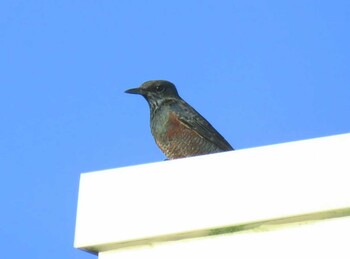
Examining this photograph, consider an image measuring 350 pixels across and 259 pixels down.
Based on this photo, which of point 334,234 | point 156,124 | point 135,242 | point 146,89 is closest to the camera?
point 334,234

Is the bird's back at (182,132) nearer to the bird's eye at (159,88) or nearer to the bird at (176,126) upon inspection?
the bird at (176,126)

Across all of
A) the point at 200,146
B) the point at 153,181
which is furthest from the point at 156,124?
the point at 153,181

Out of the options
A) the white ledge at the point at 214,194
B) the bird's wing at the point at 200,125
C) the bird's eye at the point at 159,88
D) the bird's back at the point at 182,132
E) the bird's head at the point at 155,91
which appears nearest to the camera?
the white ledge at the point at 214,194

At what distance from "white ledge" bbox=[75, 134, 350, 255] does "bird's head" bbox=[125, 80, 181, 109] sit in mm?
6331

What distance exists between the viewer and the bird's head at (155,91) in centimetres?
1007

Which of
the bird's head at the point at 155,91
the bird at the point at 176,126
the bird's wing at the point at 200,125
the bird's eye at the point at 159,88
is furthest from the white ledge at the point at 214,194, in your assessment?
the bird's eye at the point at 159,88

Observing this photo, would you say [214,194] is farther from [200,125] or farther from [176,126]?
[200,125]

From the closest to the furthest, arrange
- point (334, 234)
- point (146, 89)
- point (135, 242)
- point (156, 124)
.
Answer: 1. point (334, 234)
2. point (135, 242)
3. point (156, 124)
4. point (146, 89)

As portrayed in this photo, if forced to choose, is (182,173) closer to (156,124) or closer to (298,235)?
(298,235)

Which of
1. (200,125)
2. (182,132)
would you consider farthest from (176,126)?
(200,125)

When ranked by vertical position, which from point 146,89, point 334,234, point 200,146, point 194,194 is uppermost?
point 146,89

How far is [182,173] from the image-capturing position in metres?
3.61

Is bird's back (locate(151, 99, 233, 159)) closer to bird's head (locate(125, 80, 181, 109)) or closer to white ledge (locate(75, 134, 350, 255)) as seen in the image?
bird's head (locate(125, 80, 181, 109))

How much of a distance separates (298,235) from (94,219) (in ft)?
2.83
